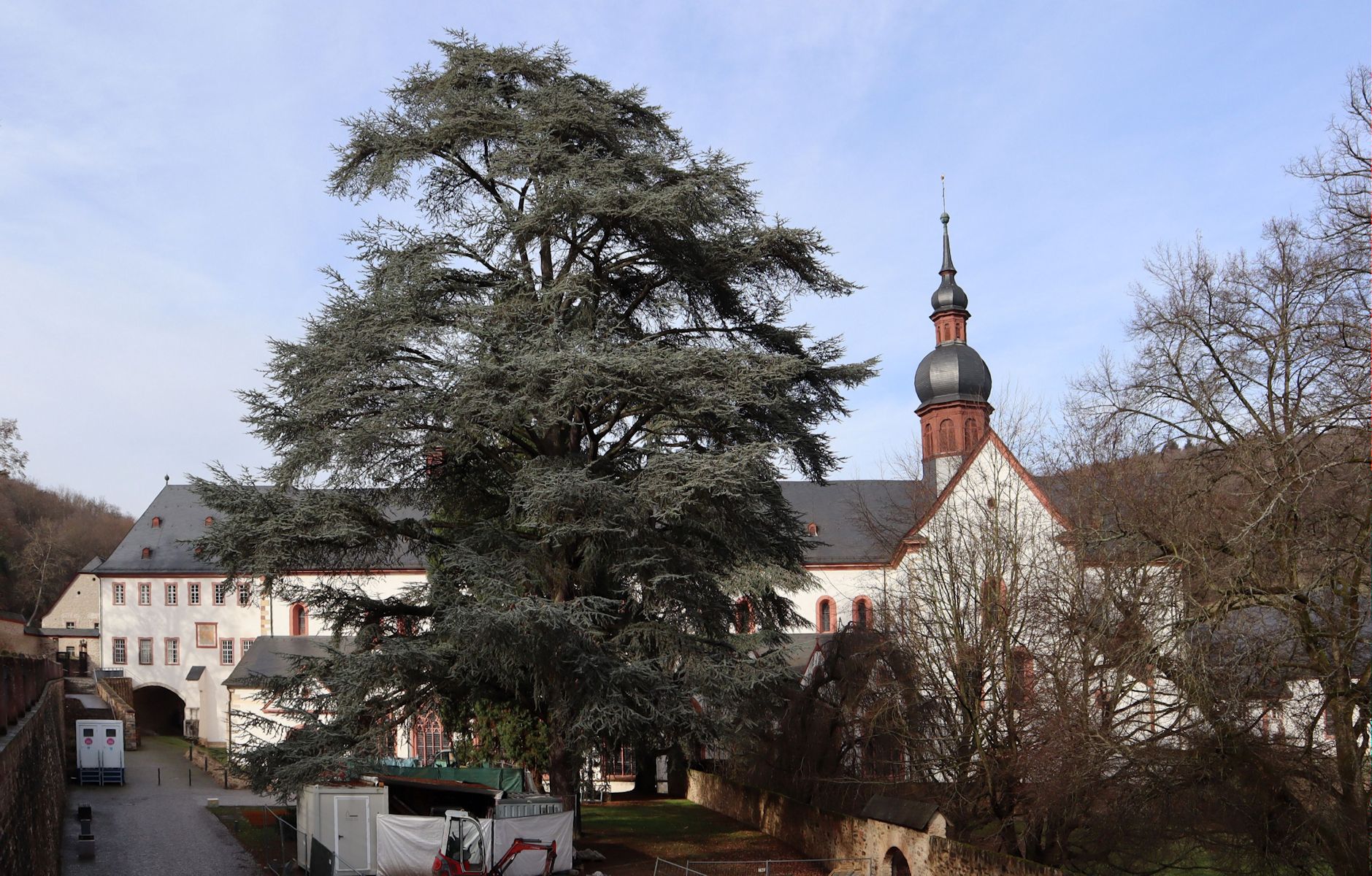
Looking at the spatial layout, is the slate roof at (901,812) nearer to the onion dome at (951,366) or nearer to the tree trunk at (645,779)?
the tree trunk at (645,779)

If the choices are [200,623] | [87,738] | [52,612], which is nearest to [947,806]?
[87,738]

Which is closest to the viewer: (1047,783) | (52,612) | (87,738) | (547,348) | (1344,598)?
(1344,598)

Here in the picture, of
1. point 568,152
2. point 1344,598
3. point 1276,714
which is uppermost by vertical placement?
point 568,152

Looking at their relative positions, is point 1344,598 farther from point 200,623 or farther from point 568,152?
point 200,623

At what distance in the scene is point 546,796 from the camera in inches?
733

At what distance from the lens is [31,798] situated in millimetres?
15156

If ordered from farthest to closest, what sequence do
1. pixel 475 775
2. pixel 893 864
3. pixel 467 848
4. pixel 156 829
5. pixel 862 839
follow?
1. pixel 156 829
2. pixel 475 775
3. pixel 862 839
4. pixel 893 864
5. pixel 467 848

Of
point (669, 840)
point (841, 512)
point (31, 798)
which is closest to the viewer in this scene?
point (31, 798)

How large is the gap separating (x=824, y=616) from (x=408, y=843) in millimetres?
32018

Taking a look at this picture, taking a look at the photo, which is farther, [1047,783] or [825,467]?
[825,467]

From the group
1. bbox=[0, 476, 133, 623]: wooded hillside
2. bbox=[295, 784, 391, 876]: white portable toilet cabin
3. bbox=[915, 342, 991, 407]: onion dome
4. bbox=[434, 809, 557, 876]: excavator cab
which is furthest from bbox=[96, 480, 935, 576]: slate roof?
bbox=[434, 809, 557, 876]: excavator cab

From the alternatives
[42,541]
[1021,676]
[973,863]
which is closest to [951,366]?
Result: [1021,676]

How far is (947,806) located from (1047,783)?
3.51 metres

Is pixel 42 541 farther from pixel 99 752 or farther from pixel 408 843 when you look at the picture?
pixel 408 843
